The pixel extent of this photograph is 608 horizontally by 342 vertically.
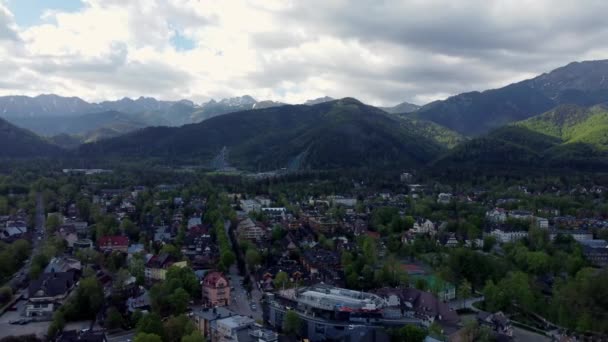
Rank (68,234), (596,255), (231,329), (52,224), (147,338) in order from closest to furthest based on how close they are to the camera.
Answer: (147,338), (231,329), (596,255), (68,234), (52,224)

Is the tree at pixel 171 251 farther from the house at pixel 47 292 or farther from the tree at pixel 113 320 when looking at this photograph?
the tree at pixel 113 320

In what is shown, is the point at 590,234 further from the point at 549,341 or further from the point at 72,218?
the point at 72,218

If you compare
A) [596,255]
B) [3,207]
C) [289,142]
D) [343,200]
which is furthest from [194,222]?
[289,142]

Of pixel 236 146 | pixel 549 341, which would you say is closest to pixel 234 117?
pixel 236 146

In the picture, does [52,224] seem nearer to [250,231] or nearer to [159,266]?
[159,266]

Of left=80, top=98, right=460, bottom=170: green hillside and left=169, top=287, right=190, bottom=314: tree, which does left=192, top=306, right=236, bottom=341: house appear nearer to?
left=169, top=287, right=190, bottom=314: tree

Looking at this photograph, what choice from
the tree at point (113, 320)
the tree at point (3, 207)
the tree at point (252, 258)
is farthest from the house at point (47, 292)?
the tree at point (3, 207)
